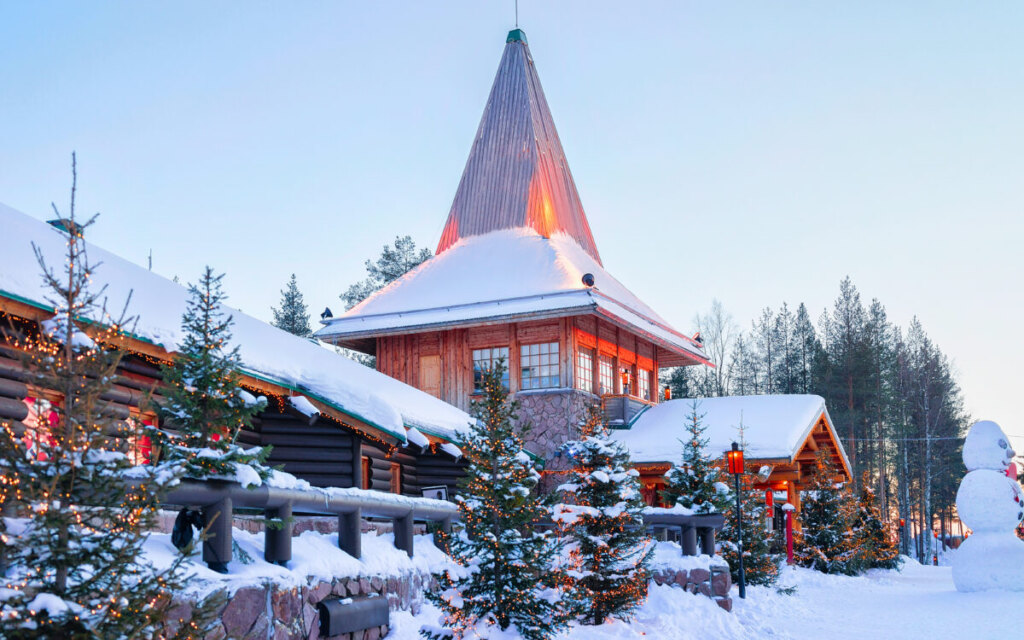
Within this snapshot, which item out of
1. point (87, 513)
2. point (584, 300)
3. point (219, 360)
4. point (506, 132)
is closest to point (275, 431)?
point (219, 360)

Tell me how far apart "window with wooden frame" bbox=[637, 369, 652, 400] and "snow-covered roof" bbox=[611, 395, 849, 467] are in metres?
1.41

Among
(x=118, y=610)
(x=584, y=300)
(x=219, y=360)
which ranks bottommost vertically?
(x=118, y=610)

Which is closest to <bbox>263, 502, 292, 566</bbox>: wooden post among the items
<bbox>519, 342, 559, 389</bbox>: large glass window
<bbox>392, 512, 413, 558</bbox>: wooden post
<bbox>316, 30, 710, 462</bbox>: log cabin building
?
<bbox>392, 512, 413, 558</bbox>: wooden post

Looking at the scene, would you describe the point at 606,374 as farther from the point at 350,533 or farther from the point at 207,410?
the point at 207,410

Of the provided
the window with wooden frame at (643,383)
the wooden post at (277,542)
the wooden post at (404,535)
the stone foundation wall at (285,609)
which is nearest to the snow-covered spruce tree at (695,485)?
the wooden post at (404,535)

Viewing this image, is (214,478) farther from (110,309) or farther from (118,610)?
(110,309)

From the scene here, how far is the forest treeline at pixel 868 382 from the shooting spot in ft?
160

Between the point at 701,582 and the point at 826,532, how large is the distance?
41.3 feet

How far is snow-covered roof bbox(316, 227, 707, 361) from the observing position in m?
24.9

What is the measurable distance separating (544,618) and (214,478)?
4588 mm

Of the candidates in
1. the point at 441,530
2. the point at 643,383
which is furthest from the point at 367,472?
the point at 643,383

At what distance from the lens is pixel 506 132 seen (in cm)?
3019

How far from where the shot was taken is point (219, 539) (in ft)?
23.3

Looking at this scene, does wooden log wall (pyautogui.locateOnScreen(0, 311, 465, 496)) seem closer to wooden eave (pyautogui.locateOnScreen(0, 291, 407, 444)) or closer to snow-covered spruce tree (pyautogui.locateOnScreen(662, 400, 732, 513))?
wooden eave (pyautogui.locateOnScreen(0, 291, 407, 444))
